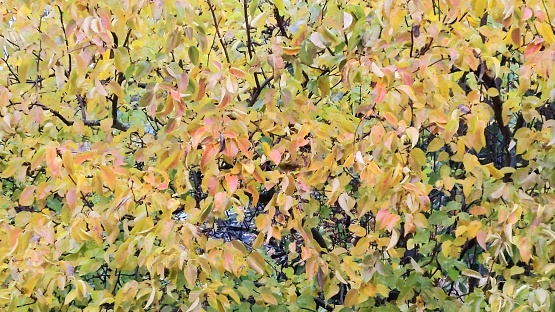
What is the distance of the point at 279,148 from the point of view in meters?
2.01

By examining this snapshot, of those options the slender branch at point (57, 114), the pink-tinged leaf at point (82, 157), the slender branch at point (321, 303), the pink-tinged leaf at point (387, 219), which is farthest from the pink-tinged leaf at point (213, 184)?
the slender branch at point (321, 303)

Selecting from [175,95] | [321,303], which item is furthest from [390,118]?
[321,303]

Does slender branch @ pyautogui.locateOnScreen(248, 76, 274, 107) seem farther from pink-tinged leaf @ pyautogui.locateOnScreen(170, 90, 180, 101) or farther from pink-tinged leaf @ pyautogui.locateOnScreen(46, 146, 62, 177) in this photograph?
pink-tinged leaf @ pyautogui.locateOnScreen(46, 146, 62, 177)

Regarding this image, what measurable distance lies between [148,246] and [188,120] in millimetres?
527

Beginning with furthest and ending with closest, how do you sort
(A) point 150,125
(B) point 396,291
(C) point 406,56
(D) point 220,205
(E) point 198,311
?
(A) point 150,125 < (B) point 396,291 < (C) point 406,56 < (E) point 198,311 < (D) point 220,205

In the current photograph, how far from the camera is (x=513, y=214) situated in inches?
73.9

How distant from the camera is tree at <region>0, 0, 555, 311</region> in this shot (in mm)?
1814

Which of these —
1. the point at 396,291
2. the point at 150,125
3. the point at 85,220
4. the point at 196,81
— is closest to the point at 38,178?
the point at 150,125

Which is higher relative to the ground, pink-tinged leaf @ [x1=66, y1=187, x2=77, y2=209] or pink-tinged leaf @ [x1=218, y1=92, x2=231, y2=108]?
pink-tinged leaf @ [x1=218, y1=92, x2=231, y2=108]

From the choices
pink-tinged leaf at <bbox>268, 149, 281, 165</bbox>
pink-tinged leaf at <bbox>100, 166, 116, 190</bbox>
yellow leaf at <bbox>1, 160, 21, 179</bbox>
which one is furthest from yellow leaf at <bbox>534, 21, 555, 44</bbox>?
yellow leaf at <bbox>1, 160, 21, 179</bbox>

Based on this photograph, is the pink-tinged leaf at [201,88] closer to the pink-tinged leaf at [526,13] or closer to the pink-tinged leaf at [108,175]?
the pink-tinged leaf at [108,175]

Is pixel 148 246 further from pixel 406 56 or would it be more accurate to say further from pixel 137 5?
pixel 406 56

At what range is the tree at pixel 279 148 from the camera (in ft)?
5.95

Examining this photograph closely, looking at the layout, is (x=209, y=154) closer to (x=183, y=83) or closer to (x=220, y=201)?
(x=220, y=201)
